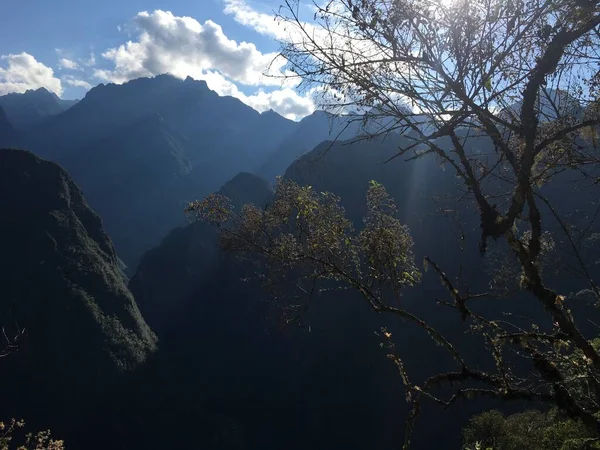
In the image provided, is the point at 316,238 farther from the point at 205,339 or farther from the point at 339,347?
the point at 205,339

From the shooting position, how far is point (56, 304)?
2088 inches

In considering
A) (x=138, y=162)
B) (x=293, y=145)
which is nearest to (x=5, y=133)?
(x=138, y=162)

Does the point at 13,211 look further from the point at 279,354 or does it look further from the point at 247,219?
the point at 247,219

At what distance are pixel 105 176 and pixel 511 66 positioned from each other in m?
180

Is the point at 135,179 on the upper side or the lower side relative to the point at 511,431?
upper

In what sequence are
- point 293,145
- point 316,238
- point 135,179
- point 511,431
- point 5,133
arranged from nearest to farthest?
point 316,238, point 511,431, point 135,179, point 5,133, point 293,145

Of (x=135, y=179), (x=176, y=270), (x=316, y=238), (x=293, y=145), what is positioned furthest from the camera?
(x=293, y=145)

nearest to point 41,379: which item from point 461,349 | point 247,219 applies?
point 461,349

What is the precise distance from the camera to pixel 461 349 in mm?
41500

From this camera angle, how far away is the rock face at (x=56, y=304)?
48000mm

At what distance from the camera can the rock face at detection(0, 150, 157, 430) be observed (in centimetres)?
4800

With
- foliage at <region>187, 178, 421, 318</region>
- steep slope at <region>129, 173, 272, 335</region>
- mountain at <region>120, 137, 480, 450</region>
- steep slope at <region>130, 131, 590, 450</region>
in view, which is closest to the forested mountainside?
steep slope at <region>129, 173, 272, 335</region>

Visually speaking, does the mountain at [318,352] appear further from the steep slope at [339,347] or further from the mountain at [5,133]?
the mountain at [5,133]

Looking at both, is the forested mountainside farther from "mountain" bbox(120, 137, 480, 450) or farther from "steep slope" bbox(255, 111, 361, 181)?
"mountain" bbox(120, 137, 480, 450)
